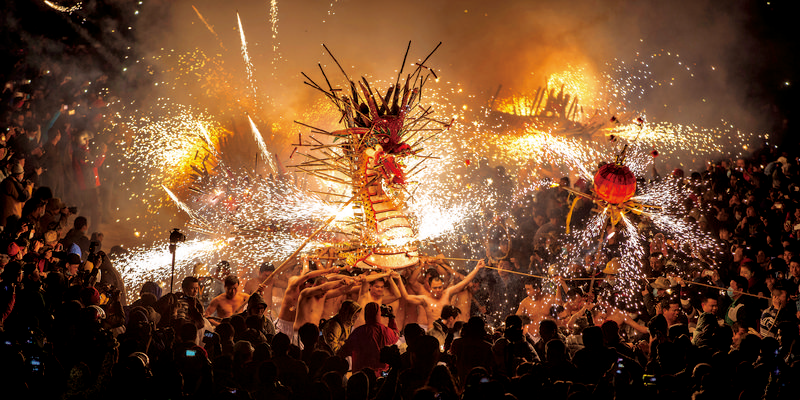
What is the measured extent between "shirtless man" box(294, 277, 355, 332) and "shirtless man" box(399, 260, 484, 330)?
0.58 metres

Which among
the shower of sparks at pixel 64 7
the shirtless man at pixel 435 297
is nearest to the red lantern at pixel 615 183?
the shirtless man at pixel 435 297

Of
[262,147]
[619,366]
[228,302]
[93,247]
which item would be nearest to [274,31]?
[262,147]

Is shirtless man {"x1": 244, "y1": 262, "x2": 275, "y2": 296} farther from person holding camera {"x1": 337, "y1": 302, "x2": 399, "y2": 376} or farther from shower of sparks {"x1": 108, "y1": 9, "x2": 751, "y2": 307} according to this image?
person holding camera {"x1": 337, "y1": 302, "x2": 399, "y2": 376}

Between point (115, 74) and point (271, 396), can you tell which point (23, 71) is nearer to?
point (115, 74)

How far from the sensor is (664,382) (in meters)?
2.59

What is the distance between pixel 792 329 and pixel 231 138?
8.11 meters

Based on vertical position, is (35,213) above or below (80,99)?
below

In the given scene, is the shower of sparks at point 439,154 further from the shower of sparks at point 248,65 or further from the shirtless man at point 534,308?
the shirtless man at point 534,308

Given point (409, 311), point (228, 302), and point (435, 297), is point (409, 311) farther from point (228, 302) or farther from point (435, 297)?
point (228, 302)

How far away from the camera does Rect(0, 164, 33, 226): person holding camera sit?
539cm

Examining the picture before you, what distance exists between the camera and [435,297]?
5.07 meters

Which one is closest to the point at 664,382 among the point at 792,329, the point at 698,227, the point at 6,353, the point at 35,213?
the point at 792,329

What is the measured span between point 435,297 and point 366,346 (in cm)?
154

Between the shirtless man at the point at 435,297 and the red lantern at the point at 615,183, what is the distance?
1.16 metres
